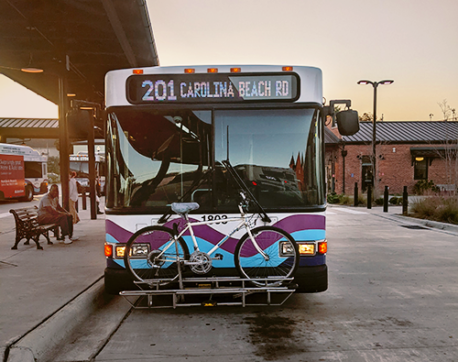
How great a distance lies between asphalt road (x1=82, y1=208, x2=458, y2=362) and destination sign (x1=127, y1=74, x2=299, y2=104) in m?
2.58

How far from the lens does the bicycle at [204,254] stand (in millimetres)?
5172

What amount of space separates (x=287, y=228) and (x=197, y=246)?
3.49ft

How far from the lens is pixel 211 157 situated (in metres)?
5.24

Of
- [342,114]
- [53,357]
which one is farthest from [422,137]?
[53,357]

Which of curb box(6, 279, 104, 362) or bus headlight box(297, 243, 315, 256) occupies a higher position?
bus headlight box(297, 243, 315, 256)

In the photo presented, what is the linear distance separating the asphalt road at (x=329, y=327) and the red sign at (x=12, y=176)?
24655 mm

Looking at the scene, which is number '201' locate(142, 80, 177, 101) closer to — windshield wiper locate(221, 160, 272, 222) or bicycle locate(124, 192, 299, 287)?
windshield wiper locate(221, 160, 272, 222)

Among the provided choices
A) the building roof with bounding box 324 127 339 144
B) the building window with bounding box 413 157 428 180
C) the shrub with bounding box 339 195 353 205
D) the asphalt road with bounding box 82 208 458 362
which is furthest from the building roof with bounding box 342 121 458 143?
the asphalt road with bounding box 82 208 458 362

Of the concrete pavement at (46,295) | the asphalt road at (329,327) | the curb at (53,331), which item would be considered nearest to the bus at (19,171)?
the concrete pavement at (46,295)

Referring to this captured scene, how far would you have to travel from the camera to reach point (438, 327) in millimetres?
5035

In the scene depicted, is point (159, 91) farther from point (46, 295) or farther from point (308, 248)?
point (46, 295)

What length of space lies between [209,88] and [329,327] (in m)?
3.05

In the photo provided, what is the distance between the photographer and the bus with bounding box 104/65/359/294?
5.27 metres

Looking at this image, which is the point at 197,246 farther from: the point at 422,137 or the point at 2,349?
the point at 422,137
